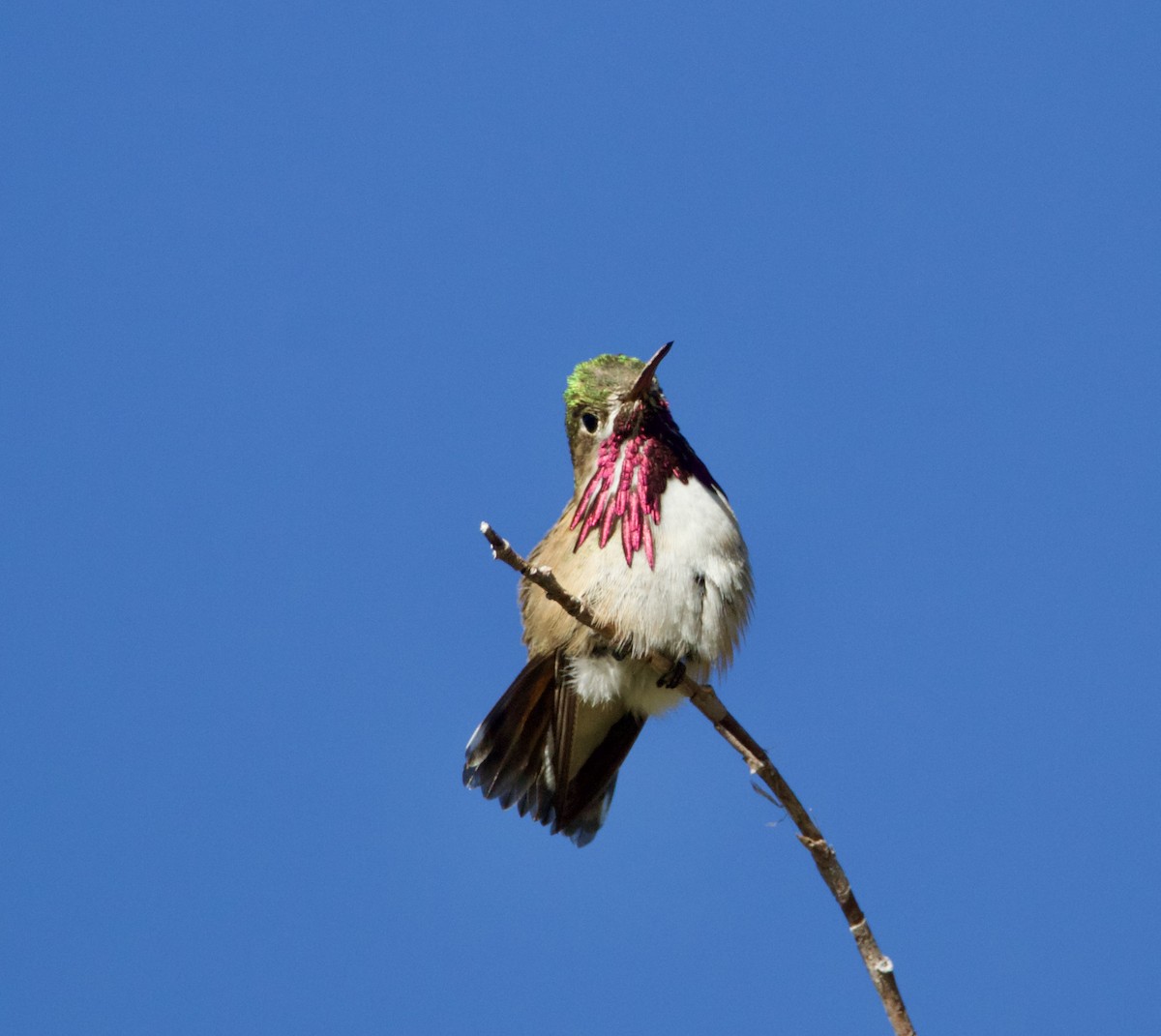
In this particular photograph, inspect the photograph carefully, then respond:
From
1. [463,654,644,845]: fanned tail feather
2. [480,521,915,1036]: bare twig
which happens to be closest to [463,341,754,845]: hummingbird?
[463,654,644,845]: fanned tail feather

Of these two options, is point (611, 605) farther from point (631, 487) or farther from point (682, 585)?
point (631, 487)

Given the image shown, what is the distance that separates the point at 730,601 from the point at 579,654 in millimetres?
567

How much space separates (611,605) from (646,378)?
0.94 metres

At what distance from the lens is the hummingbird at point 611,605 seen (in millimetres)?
5309

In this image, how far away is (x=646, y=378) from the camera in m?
5.71

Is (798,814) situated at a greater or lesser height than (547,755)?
lesser

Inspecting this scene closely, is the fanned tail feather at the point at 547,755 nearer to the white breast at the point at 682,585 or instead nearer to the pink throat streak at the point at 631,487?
the white breast at the point at 682,585

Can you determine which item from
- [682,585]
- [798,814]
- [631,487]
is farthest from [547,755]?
[798,814]

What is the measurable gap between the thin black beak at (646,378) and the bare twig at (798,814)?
4.57 feet

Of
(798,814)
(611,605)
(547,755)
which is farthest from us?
(547,755)

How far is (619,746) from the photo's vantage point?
232 inches

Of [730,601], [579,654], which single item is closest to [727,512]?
[730,601]

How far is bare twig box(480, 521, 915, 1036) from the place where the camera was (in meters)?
3.56

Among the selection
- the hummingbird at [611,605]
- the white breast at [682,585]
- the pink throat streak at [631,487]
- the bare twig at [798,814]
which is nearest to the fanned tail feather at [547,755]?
the hummingbird at [611,605]
